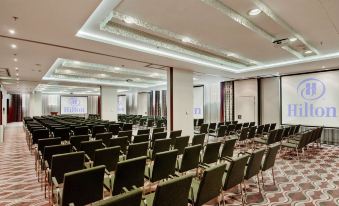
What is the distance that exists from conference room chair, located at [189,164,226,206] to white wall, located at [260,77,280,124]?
9636 millimetres

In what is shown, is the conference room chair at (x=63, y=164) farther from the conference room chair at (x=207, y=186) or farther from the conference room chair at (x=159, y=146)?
the conference room chair at (x=207, y=186)

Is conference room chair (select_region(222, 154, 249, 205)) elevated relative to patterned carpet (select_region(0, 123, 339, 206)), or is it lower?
elevated

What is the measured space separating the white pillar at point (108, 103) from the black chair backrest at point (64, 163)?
1273 centimetres

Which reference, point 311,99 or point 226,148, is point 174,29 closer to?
point 226,148

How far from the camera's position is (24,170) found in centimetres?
531

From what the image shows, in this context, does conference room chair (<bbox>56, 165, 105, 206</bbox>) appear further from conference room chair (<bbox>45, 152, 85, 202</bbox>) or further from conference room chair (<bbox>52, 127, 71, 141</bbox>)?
conference room chair (<bbox>52, 127, 71, 141</bbox>)

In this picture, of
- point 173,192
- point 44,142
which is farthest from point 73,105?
point 173,192

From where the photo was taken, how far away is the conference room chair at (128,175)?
2725 mm

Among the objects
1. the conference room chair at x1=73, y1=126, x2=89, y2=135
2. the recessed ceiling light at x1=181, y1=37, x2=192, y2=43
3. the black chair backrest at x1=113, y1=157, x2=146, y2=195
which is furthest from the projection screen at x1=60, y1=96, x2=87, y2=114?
the black chair backrest at x1=113, y1=157, x2=146, y2=195

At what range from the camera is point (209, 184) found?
2.50 meters

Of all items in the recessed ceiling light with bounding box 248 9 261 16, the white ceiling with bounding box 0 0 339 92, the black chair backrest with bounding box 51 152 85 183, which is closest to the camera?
the black chair backrest with bounding box 51 152 85 183

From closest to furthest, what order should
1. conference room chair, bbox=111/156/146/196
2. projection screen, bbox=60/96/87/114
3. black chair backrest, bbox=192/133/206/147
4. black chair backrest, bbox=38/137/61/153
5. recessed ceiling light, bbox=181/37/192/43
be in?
conference room chair, bbox=111/156/146/196 → black chair backrest, bbox=38/137/61/153 → black chair backrest, bbox=192/133/206/147 → recessed ceiling light, bbox=181/37/192/43 → projection screen, bbox=60/96/87/114

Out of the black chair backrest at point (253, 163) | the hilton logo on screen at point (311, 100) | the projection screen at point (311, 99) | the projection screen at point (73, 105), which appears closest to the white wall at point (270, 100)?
the projection screen at point (311, 99)

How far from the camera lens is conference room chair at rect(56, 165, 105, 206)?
230 cm
